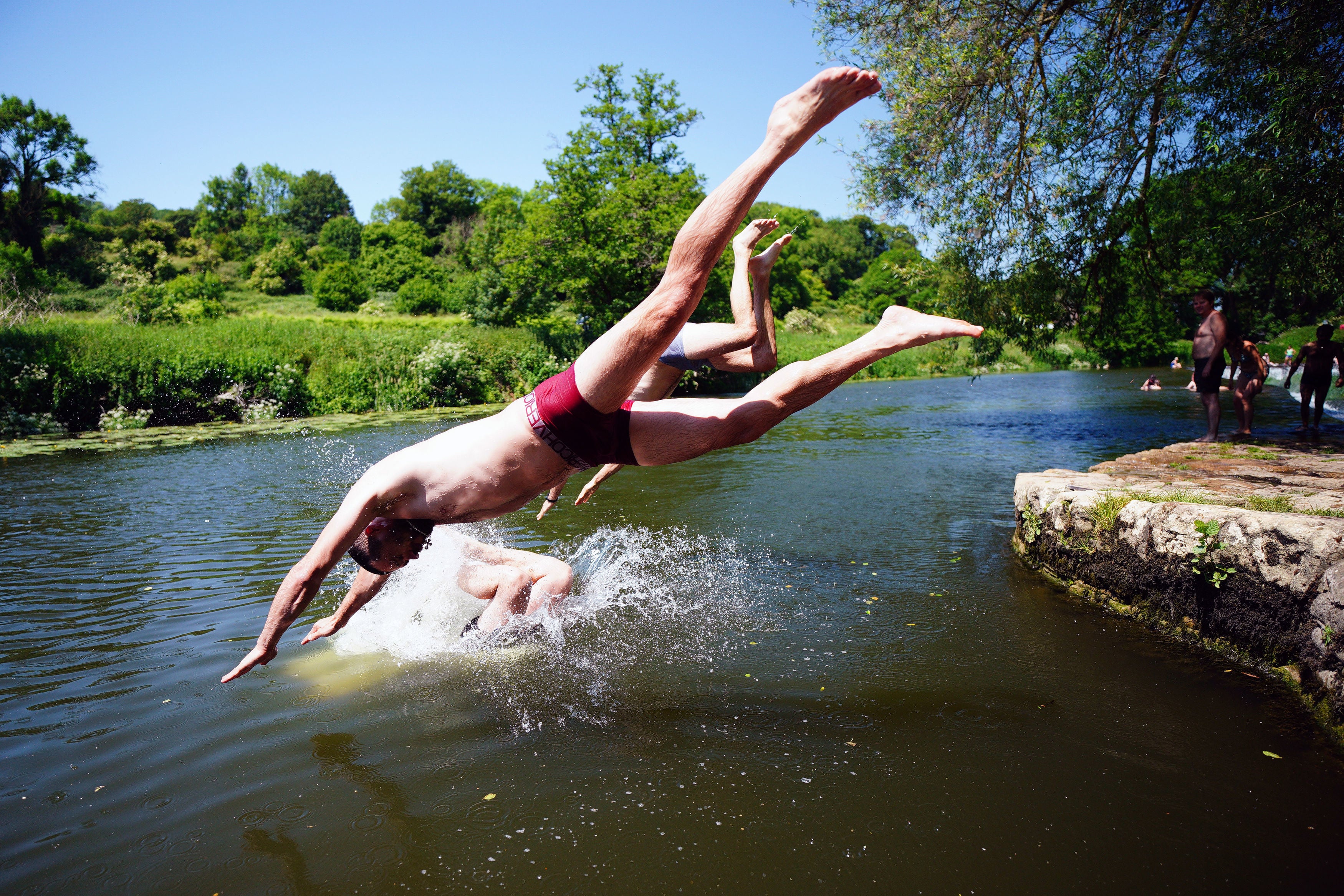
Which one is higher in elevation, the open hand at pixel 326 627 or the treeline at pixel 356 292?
the treeline at pixel 356 292

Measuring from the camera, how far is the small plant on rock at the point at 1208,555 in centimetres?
453

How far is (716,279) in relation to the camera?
3350cm

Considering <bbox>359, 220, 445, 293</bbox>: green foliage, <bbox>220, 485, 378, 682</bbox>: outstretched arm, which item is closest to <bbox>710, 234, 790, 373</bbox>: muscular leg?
<bbox>220, 485, 378, 682</bbox>: outstretched arm

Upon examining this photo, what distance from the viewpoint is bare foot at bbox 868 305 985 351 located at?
145 inches

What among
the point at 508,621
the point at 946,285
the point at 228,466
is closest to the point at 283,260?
the point at 228,466

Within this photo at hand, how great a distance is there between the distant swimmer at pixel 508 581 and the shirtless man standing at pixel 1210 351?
898 centimetres

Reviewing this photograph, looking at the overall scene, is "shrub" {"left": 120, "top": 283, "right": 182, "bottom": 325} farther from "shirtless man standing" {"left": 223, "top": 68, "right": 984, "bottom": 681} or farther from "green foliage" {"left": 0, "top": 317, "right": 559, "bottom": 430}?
"shirtless man standing" {"left": 223, "top": 68, "right": 984, "bottom": 681}

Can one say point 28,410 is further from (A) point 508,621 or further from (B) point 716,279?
(B) point 716,279

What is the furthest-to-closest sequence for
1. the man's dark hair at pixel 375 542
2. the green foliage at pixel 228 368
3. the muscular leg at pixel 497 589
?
the green foliage at pixel 228 368 < the muscular leg at pixel 497 589 < the man's dark hair at pixel 375 542

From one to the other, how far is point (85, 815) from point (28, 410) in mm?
21134

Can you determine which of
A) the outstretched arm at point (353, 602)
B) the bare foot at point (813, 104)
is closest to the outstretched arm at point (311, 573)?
the outstretched arm at point (353, 602)

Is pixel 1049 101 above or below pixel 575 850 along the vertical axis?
above

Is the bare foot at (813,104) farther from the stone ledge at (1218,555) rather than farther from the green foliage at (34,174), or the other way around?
the green foliage at (34,174)

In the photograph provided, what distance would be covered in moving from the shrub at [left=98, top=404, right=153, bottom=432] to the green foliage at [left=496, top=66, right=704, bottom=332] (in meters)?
15.8
